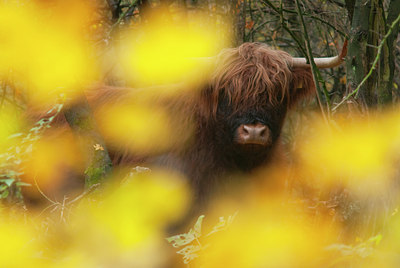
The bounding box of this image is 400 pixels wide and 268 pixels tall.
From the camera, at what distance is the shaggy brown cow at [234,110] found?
15.3ft

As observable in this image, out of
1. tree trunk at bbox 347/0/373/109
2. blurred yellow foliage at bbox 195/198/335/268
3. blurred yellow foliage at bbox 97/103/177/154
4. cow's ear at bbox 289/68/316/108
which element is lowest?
blurred yellow foliage at bbox 195/198/335/268

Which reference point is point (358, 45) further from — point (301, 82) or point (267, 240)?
point (267, 240)

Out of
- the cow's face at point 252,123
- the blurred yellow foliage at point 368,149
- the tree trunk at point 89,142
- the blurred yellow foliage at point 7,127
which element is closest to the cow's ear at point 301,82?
the cow's face at point 252,123

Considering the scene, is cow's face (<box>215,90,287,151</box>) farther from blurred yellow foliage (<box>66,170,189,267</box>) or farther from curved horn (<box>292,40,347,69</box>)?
blurred yellow foliage (<box>66,170,189,267</box>)

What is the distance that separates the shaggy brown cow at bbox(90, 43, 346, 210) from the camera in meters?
4.67

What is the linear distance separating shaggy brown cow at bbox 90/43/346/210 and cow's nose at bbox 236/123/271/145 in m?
0.06

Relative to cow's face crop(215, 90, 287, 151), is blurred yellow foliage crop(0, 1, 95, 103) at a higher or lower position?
higher

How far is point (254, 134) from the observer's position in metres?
4.36

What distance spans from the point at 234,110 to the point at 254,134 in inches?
15.8

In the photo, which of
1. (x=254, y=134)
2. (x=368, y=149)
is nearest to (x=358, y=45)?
(x=368, y=149)

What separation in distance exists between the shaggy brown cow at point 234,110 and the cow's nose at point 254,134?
6 centimetres

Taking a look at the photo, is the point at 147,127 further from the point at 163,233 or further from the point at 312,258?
the point at 312,258

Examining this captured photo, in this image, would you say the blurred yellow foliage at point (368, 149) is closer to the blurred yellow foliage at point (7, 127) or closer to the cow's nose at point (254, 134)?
the cow's nose at point (254, 134)

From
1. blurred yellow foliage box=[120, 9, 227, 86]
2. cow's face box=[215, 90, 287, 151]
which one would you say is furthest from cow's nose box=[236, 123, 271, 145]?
blurred yellow foliage box=[120, 9, 227, 86]
